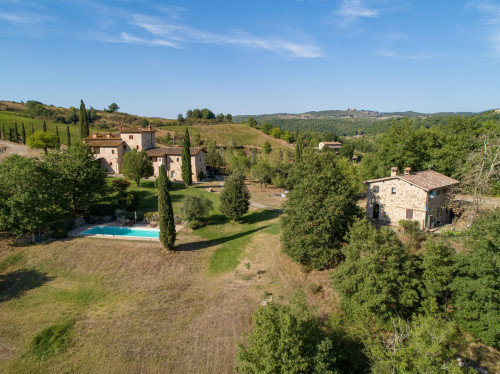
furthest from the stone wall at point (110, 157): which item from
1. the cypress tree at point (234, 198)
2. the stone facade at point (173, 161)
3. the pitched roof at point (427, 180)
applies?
the pitched roof at point (427, 180)

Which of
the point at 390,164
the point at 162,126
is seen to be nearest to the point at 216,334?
the point at 390,164

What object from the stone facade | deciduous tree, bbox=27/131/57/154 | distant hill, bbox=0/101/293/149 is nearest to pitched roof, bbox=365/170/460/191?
the stone facade

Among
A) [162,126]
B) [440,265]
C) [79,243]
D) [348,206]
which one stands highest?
[162,126]

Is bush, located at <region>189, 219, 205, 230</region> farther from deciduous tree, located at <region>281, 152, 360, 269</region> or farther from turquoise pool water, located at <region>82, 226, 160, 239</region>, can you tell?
deciduous tree, located at <region>281, 152, 360, 269</region>

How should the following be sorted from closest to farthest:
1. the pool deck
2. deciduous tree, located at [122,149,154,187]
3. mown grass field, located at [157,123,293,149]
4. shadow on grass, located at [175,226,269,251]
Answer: shadow on grass, located at [175,226,269,251], the pool deck, deciduous tree, located at [122,149,154,187], mown grass field, located at [157,123,293,149]

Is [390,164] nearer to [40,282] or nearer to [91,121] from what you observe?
[40,282]

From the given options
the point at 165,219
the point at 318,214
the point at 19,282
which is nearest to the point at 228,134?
the point at 165,219

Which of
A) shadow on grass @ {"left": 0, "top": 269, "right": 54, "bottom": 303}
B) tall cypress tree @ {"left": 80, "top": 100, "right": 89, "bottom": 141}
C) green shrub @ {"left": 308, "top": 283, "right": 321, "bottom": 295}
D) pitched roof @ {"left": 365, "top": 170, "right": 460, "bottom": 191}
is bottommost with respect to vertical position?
green shrub @ {"left": 308, "top": 283, "right": 321, "bottom": 295}
